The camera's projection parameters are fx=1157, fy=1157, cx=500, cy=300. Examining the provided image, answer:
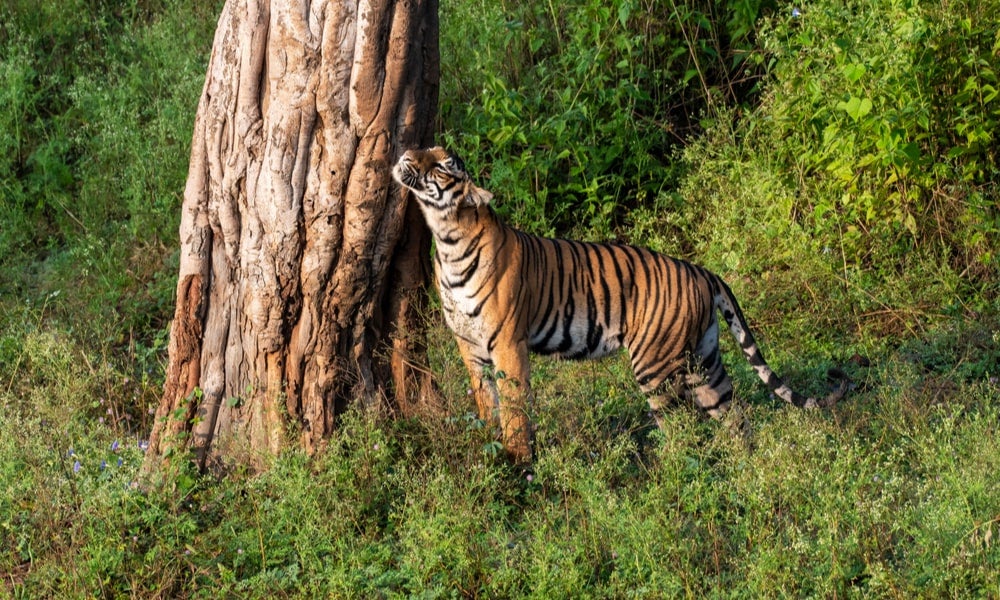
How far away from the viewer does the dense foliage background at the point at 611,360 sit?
13.7 feet

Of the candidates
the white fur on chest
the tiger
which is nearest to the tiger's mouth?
the tiger

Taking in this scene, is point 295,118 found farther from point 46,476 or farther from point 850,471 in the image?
point 850,471

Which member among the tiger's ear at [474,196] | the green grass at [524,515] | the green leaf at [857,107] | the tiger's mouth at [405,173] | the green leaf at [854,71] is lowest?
the green grass at [524,515]

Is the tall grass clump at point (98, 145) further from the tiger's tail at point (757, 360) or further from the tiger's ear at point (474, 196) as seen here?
the tiger's tail at point (757, 360)

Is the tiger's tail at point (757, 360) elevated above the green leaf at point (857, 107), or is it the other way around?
the green leaf at point (857, 107)

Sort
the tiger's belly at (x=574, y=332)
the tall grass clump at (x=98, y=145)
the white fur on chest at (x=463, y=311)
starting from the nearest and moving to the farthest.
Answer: the white fur on chest at (x=463, y=311) < the tiger's belly at (x=574, y=332) < the tall grass clump at (x=98, y=145)

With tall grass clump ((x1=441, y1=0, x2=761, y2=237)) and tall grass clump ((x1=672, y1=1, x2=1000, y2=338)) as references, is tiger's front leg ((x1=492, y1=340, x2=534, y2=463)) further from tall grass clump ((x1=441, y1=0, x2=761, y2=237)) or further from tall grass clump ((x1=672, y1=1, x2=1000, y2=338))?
tall grass clump ((x1=672, y1=1, x2=1000, y2=338))

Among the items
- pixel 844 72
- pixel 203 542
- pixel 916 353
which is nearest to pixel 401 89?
pixel 203 542

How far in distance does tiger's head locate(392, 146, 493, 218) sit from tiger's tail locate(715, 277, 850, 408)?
1393mm

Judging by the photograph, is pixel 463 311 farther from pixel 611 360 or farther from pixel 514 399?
pixel 611 360

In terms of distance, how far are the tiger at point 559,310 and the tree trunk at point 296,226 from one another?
20cm

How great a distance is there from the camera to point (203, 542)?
4426mm

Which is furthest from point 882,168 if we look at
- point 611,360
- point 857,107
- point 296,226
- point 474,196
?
point 296,226

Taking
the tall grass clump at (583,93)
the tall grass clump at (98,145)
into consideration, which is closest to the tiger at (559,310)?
the tall grass clump at (583,93)
